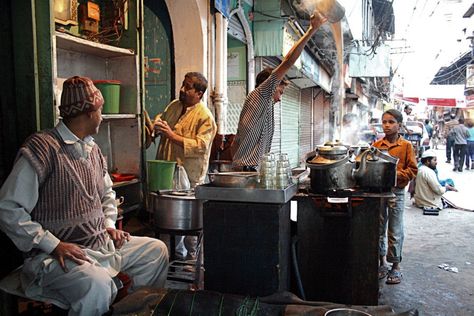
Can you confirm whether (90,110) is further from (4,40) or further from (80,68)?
(80,68)

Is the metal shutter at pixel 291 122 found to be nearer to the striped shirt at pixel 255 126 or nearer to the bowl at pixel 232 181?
the striped shirt at pixel 255 126

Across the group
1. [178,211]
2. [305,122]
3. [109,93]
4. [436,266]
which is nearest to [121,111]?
[109,93]

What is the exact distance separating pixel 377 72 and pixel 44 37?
17154 mm

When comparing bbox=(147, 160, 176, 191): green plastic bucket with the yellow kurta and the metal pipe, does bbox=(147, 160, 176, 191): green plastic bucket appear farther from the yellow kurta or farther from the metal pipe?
the metal pipe

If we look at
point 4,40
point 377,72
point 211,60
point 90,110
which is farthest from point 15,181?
point 377,72

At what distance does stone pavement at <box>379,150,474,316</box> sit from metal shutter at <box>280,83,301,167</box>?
4.65 m

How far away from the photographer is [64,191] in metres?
2.74

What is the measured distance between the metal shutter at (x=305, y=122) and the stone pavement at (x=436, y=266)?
721cm

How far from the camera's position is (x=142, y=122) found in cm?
464


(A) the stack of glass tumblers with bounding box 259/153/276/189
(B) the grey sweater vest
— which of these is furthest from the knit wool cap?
(A) the stack of glass tumblers with bounding box 259/153/276/189

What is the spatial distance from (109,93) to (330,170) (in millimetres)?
2254

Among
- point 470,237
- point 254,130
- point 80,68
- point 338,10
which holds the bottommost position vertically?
point 470,237

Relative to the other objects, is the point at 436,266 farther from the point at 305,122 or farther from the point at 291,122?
the point at 305,122

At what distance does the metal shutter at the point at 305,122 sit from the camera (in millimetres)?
15844
